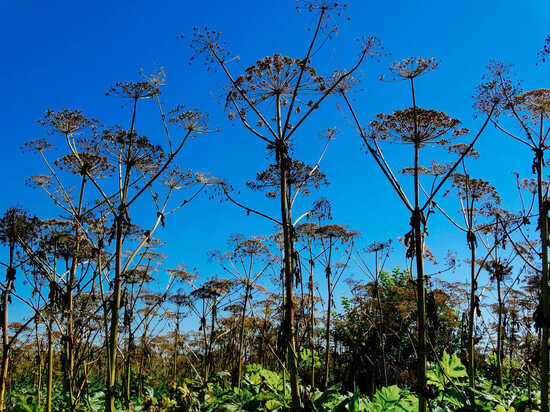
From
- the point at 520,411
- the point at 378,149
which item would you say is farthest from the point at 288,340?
the point at 520,411

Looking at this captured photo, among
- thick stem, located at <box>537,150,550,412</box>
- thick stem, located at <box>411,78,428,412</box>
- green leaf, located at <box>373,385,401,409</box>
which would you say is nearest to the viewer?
thick stem, located at <box>411,78,428,412</box>

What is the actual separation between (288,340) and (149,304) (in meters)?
12.2

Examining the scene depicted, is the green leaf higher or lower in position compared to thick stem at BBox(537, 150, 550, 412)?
lower

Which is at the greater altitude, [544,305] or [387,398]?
Result: [544,305]

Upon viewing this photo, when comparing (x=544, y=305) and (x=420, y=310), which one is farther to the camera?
(x=544, y=305)

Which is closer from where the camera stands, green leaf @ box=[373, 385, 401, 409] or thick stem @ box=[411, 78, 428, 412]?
thick stem @ box=[411, 78, 428, 412]

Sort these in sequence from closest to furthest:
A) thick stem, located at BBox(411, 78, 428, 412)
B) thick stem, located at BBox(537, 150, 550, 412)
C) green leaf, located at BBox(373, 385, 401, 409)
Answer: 1. thick stem, located at BBox(411, 78, 428, 412)
2. thick stem, located at BBox(537, 150, 550, 412)
3. green leaf, located at BBox(373, 385, 401, 409)

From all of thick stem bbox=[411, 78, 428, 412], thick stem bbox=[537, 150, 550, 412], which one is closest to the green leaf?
thick stem bbox=[411, 78, 428, 412]

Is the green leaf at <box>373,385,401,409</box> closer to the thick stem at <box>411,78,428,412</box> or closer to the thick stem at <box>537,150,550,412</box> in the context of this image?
Result: the thick stem at <box>411,78,428,412</box>

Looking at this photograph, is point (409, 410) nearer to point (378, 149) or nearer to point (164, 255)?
point (378, 149)

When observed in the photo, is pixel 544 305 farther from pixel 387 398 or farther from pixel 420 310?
pixel 387 398

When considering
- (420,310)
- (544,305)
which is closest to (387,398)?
(420,310)

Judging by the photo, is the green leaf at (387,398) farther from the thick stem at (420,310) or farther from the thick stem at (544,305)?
the thick stem at (544,305)

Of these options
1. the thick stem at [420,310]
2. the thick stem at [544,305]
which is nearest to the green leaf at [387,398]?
the thick stem at [420,310]
